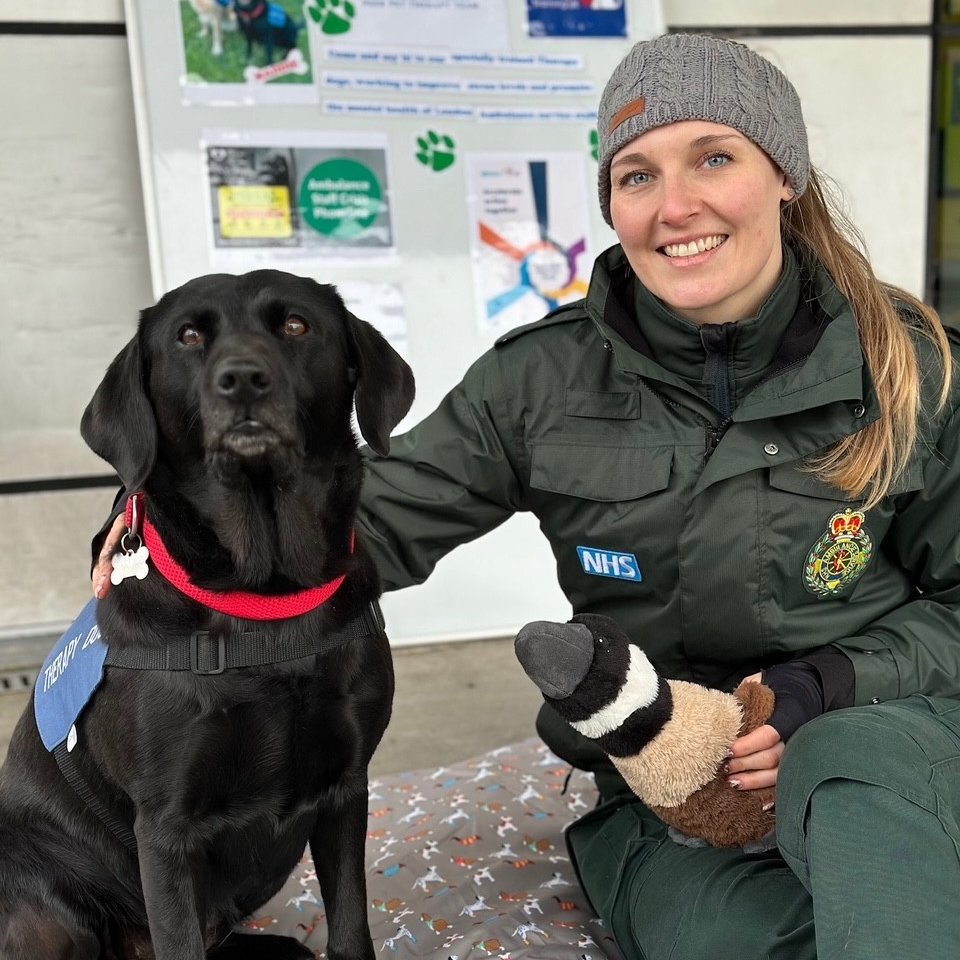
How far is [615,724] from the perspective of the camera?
1.58 meters

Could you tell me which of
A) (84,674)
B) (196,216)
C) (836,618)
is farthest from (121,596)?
(196,216)

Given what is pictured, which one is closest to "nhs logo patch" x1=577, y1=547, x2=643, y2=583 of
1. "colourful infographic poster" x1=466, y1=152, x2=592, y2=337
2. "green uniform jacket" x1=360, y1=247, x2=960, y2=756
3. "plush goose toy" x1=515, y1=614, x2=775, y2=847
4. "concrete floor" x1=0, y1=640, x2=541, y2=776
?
"green uniform jacket" x1=360, y1=247, x2=960, y2=756

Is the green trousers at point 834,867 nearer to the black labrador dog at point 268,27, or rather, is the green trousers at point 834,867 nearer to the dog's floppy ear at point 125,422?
the dog's floppy ear at point 125,422

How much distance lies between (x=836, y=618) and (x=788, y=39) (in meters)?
2.86

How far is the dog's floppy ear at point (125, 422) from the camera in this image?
151cm

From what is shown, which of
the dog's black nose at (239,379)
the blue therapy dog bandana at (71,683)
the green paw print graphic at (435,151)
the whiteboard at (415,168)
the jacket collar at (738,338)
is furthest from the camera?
the green paw print graphic at (435,151)

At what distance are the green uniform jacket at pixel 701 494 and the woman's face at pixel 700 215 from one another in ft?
0.25

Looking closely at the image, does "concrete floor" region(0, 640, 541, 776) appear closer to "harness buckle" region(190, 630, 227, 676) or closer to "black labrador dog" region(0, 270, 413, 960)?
"black labrador dog" region(0, 270, 413, 960)

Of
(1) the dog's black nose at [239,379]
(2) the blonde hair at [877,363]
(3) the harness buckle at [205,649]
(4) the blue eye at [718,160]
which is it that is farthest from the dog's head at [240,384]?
(2) the blonde hair at [877,363]

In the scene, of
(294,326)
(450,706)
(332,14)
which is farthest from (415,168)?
(294,326)

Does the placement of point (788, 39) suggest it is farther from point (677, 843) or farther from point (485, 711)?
point (677, 843)

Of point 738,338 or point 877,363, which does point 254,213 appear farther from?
Result: point 877,363

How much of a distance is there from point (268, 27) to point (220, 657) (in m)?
2.61

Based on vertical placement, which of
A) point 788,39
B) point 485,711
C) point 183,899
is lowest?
point 485,711
